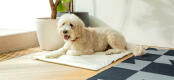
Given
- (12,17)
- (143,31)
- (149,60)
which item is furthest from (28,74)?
(143,31)

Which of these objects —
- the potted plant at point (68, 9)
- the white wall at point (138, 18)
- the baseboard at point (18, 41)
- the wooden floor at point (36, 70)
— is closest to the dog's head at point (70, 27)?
the wooden floor at point (36, 70)

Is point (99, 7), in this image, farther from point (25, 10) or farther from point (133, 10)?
point (25, 10)

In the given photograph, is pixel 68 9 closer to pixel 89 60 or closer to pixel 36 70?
pixel 89 60

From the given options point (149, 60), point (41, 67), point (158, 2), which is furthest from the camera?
point (158, 2)

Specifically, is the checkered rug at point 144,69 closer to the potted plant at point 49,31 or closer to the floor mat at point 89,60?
the floor mat at point 89,60

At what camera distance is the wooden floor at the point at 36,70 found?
1.55 metres

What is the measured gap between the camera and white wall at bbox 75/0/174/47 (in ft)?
8.54

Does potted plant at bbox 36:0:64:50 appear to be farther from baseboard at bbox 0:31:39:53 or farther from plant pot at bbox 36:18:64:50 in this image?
baseboard at bbox 0:31:39:53

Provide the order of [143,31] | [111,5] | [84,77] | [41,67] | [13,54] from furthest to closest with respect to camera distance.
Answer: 1. [111,5]
2. [143,31]
3. [13,54]
4. [41,67]
5. [84,77]

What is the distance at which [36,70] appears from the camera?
1.72 m

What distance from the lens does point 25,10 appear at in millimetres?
2848

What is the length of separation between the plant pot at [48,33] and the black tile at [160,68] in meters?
1.20

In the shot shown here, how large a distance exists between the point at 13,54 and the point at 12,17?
2.39ft

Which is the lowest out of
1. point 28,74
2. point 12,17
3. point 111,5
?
point 28,74
